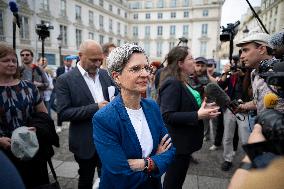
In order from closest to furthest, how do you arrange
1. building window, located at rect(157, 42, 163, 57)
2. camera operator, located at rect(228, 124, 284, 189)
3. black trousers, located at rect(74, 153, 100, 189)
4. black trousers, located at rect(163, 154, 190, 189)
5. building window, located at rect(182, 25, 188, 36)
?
Result: camera operator, located at rect(228, 124, 284, 189) < black trousers, located at rect(163, 154, 190, 189) < black trousers, located at rect(74, 153, 100, 189) < building window, located at rect(182, 25, 188, 36) < building window, located at rect(157, 42, 163, 57)

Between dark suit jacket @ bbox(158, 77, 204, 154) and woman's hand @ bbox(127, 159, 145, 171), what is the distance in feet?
2.84

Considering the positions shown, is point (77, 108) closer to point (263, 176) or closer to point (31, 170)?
point (31, 170)

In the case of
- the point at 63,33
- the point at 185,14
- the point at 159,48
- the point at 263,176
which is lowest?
the point at 263,176

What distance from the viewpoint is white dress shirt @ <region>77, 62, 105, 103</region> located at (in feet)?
8.70

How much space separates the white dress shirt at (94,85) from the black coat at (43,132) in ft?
1.98

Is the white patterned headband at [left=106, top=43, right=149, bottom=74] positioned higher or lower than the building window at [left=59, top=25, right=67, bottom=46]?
lower

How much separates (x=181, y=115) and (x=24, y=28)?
27.5 m

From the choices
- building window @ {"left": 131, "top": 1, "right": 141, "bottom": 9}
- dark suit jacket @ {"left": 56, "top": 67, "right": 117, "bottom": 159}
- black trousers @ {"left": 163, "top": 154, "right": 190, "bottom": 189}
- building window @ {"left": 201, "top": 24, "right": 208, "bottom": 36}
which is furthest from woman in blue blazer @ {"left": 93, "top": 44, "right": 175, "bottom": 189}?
building window @ {"left": 131, "top": 1, "right": 141, "bottom": 9}

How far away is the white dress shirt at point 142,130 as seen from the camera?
5.76 feet

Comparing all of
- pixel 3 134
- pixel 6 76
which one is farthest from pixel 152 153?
pixel 6 76

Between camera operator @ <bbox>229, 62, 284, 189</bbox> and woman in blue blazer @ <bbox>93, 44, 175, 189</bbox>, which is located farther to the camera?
woman in blue blazer @ <bbox>93, 44, 175, 189</bbox>

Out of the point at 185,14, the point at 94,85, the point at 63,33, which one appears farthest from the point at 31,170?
the point at 185,14

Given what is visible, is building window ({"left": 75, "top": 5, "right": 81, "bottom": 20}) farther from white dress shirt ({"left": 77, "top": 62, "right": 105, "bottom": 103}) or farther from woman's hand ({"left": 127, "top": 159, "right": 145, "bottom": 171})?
woman's hand ({"left": 127, "top": 159, "right": 145, "bottom": 171})

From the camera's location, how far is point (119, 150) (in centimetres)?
158
